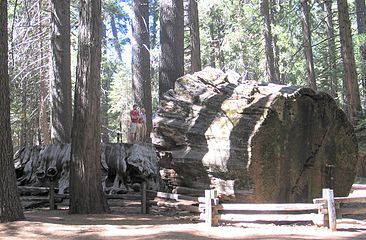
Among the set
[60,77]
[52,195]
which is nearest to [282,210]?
[52,195]

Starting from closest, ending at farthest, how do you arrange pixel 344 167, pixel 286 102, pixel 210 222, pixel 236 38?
1. pixel 210 222
2. pixel 286 102
3. pixel 344 167
4. pixel 236 38

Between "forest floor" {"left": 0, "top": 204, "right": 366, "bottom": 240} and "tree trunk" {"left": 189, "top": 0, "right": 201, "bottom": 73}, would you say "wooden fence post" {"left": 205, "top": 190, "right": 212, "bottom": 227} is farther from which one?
"tree trunk" {"left": 189, "top": 0, "right": 201, "bottom": 73}

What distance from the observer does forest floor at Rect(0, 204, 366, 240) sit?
318 inches

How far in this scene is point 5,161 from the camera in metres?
9.01

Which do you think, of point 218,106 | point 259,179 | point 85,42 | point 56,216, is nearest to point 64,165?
point 56,216

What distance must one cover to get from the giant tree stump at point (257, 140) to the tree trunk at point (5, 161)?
145 inches

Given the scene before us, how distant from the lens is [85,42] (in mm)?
10820

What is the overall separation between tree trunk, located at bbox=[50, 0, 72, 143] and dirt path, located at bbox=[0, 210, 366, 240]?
7447mm

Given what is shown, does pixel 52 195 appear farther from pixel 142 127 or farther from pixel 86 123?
pixel 142 127

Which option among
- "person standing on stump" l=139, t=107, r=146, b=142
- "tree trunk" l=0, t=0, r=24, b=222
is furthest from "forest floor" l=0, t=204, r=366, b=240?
"person standing on stump" l=139, t=107, r=146, b=142

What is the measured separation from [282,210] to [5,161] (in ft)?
17.5

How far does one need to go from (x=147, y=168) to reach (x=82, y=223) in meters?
4.83

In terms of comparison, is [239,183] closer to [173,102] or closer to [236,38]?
[173,102]

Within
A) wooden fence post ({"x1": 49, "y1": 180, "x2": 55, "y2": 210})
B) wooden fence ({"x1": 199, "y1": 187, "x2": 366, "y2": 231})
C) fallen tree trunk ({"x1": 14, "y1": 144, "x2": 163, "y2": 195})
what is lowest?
wooden fence ({"x1": 199, "y1": 187, "x2": 366, "y2": 231})
